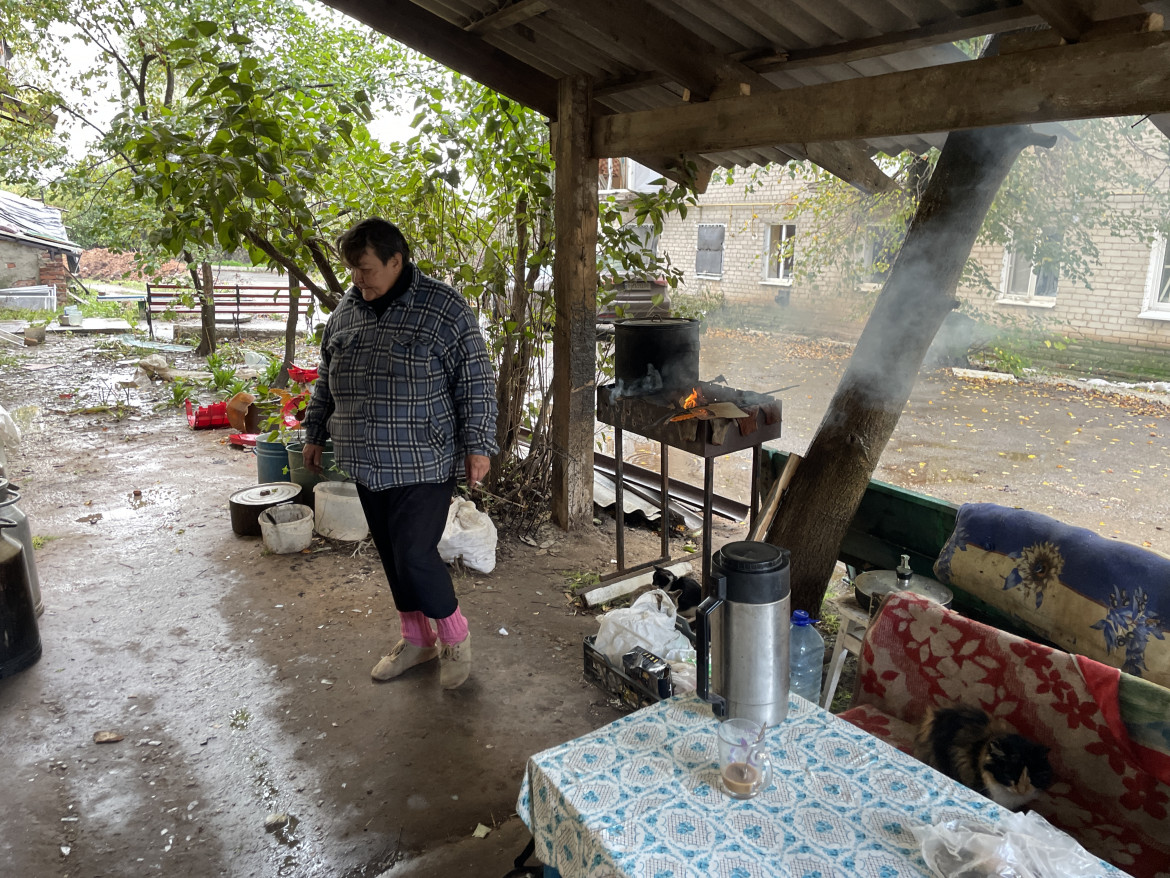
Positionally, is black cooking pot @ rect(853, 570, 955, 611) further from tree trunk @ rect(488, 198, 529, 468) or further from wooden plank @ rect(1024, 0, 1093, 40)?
tree trunk @ rect(488, 198, 529, 468)

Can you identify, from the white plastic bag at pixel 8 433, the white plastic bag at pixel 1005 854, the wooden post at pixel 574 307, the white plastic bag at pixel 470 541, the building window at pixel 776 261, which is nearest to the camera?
the white plastic bag at pixel 1005 854

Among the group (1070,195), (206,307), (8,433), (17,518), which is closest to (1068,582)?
(1070,195)

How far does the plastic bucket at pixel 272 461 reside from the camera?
618 cm

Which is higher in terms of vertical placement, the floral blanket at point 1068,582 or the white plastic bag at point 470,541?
the floral blanket at point 1068,582

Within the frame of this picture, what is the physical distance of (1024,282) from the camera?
868cm

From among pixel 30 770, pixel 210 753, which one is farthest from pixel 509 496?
pixel 30 770

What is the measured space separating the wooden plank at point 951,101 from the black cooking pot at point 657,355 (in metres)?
1.03

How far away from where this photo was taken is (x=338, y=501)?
5414 millimetres

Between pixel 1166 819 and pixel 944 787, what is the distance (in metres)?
0.75

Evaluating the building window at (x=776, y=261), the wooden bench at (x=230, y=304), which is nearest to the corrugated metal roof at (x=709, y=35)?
the building window at (x=776, y=261)

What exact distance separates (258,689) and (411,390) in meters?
1.73

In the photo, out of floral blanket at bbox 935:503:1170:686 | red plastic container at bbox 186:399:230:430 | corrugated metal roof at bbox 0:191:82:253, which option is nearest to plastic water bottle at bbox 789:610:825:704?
floral blanket at bbox 935:503:1170:686

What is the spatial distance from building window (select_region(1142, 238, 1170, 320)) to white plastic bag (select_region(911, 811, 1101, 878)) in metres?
7.27

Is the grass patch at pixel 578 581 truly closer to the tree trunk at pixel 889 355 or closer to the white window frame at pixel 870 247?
the tree trunk at pixel 889 355
